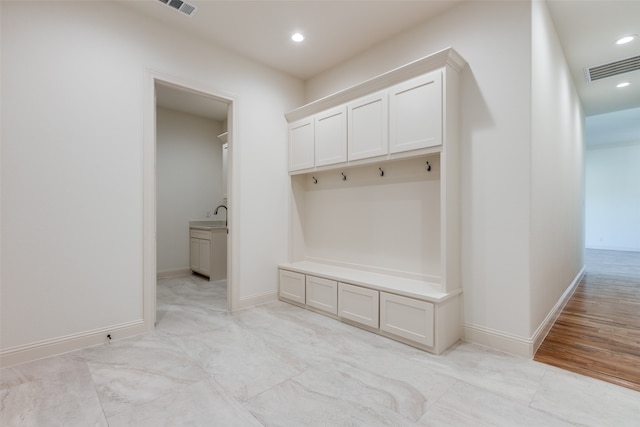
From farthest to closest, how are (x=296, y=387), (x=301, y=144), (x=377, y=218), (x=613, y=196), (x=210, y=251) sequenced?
(x=613, y=196) → (x=210, y=251) → (x=301, y=144) → (x=377, y=218) → (x=296, y=387)

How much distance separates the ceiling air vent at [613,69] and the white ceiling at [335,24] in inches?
5.2

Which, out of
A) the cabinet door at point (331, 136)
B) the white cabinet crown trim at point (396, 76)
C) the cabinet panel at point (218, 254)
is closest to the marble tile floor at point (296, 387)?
the cabinet door at point (331, 136)

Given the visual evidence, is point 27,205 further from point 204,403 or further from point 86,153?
point 204,403

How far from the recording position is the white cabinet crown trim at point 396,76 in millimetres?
2564

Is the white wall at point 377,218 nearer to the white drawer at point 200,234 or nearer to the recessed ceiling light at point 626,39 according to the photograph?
the white drawer at point 200,234

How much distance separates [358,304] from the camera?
119 inches

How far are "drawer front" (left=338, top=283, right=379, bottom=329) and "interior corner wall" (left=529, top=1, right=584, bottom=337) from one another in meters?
1.28

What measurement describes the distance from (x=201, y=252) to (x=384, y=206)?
3563mm

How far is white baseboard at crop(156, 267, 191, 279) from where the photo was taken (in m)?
5.35

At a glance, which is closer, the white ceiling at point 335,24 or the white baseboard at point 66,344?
the white baseboard at point 66,344

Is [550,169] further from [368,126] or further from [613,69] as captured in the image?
[613,69]

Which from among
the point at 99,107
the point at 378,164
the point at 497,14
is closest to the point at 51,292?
the point at 99,107

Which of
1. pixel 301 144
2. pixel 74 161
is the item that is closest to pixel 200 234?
pixel 301 144

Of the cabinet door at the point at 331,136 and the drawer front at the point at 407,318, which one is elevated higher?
the cabinet door at the point at 331,136
